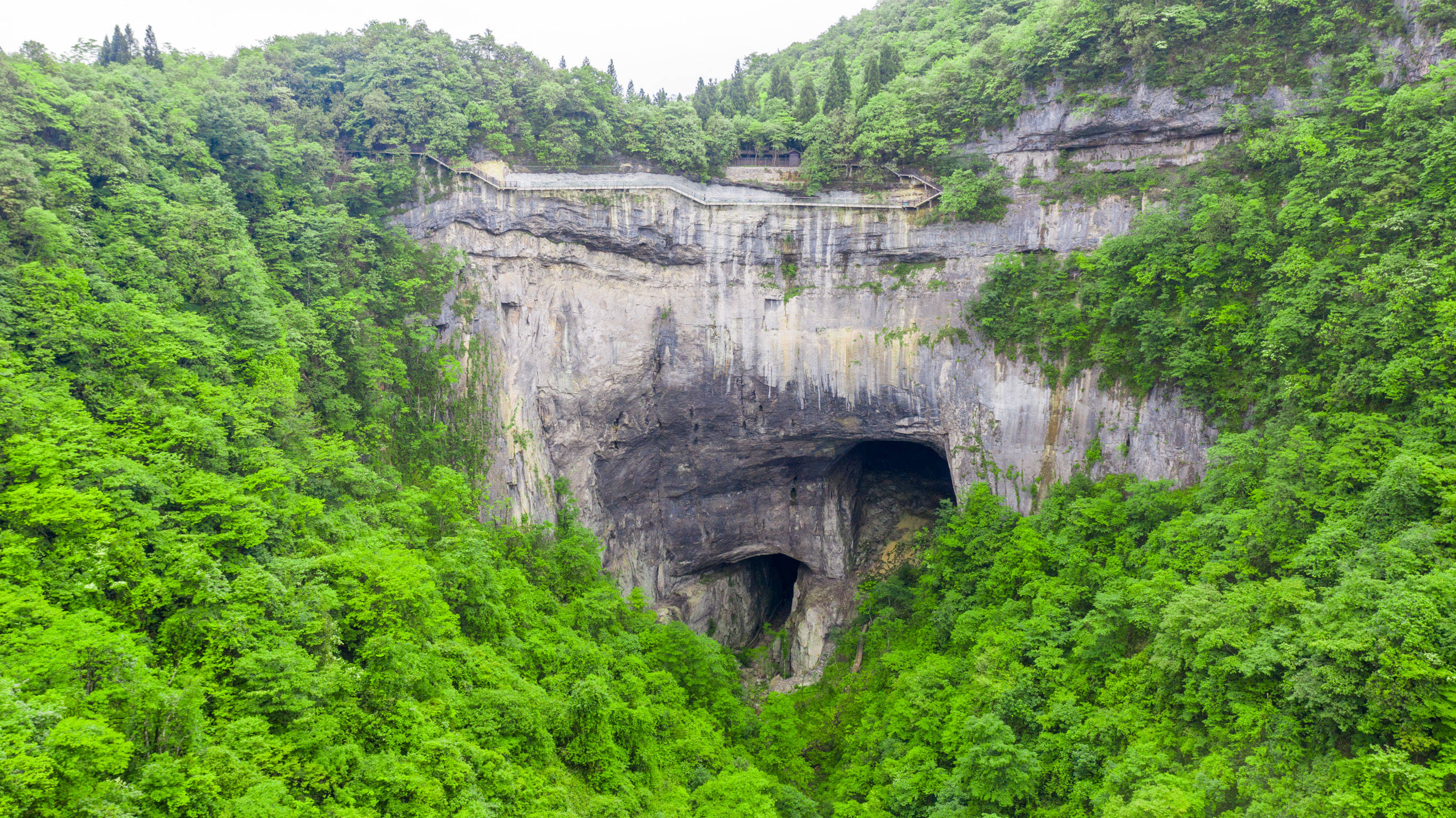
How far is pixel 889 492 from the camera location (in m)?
37.9

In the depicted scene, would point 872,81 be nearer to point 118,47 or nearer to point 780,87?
point 780,87

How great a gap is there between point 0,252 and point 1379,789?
27.7 metres

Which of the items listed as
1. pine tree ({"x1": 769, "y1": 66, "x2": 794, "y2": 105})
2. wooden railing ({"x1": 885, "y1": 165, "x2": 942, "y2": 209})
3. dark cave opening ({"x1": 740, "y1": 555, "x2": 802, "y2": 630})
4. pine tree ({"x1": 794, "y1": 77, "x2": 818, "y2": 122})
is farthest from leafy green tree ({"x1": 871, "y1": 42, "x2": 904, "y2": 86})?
dark cave opening ({"x1": 740, "y1": 555, "x2": 802, "y2": 630})

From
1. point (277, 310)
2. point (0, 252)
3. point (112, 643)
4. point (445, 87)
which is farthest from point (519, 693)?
point (445, 87)

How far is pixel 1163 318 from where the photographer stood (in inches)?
941

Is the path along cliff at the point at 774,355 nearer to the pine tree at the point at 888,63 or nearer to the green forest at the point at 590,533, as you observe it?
the green forest at the point at 590,533

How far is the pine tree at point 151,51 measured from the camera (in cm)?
2942

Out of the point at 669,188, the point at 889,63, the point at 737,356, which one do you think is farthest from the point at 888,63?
the point at 737,356

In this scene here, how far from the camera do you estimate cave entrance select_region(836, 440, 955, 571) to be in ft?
121

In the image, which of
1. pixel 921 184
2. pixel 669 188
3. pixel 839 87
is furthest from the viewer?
pixel 839 87

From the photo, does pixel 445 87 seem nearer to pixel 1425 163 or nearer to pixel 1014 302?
pixel 1014 302

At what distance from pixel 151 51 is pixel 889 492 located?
3564cm

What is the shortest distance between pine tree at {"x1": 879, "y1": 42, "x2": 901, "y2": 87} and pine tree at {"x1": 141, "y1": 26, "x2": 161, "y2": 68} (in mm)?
28408

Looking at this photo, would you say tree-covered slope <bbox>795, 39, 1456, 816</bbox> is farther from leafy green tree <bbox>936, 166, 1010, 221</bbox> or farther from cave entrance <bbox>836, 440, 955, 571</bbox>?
cave entrance <bbox>836, 440, 955, 571</bbox>
